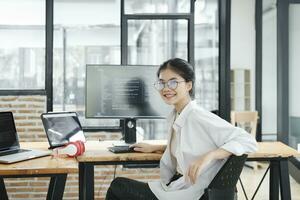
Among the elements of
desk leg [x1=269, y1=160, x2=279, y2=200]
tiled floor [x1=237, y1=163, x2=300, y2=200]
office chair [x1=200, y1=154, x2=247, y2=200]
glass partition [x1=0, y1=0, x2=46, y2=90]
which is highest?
glass partition [x1=0, y1=0, x2=46, y2=90]

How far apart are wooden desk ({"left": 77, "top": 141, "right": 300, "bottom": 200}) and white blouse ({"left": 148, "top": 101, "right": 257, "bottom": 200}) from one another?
338mm

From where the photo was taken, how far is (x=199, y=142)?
2016 mm

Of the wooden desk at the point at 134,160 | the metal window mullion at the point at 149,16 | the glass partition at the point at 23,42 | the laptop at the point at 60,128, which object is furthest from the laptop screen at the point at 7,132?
the metal window mullion at the point at 149,16

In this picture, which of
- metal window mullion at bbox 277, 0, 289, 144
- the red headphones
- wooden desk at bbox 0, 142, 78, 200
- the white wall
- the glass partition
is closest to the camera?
wooden desk at bbox 0, 142, 78, 200

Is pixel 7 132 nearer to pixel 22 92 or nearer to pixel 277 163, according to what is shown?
pixel 22 92

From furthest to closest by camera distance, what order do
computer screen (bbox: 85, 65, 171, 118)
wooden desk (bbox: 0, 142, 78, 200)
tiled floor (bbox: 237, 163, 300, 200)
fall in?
tiled floor (bbox: 237, 163, 300, 200)
computer screen (bbox: 85, 65, 171, 118)
wooden desk (bbox: 0, 142, 78, 200)

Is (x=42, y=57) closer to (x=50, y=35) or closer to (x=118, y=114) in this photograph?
(x=50, y=35)

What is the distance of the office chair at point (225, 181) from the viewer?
1.88 meters

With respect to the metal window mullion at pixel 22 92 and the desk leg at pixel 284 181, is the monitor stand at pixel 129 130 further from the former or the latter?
the metal window mullion at pixel 22 92

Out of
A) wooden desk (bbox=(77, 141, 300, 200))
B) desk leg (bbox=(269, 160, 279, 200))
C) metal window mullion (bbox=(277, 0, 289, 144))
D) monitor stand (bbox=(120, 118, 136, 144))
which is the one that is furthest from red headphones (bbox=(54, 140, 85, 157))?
metal window mullion (bbox=(277, 0, 289, 144))

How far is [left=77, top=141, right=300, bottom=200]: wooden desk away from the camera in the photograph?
2410 mm

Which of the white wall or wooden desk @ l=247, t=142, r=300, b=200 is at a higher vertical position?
the white wall

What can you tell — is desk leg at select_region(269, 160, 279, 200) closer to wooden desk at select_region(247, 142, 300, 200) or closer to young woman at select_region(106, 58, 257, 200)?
wooden desk at select_region(247, 142, 300, 200)

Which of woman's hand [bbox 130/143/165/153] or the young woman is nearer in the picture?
the young woman
